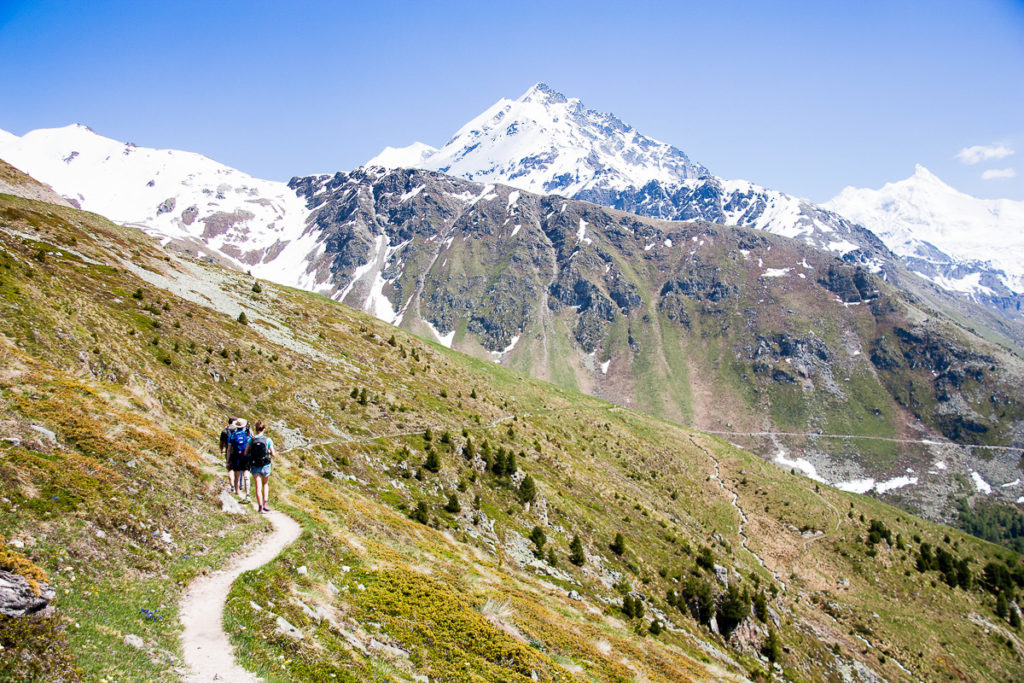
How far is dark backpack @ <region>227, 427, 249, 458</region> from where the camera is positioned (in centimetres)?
2047

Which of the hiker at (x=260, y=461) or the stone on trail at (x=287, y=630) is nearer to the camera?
the stone on trail at (x=287, y=630)

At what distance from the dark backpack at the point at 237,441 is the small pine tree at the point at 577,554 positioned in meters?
30.9

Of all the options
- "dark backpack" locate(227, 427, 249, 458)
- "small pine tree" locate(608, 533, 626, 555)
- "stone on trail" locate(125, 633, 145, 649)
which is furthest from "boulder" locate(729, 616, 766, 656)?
"stone on trail" locate(125, 633, 145, 649)

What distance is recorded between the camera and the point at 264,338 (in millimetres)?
52594

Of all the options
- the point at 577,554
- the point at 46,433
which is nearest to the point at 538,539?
the point at 577,554

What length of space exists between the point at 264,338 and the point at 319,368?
23.4 feet

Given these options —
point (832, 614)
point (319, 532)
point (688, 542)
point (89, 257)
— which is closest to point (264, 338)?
point (89, 257)

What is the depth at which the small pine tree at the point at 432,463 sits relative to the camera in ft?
139

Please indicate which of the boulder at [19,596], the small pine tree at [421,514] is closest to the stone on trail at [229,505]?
the boulder at [19,596]

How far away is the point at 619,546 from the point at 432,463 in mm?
20882

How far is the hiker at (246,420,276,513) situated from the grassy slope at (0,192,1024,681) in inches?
63.1

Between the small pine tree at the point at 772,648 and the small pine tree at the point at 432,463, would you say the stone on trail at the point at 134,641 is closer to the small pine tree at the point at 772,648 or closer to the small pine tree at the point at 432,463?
the small pine tree at the point at 432,463

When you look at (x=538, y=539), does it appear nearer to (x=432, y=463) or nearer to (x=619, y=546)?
(x=619, y=546)

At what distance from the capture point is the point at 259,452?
20.7 m
